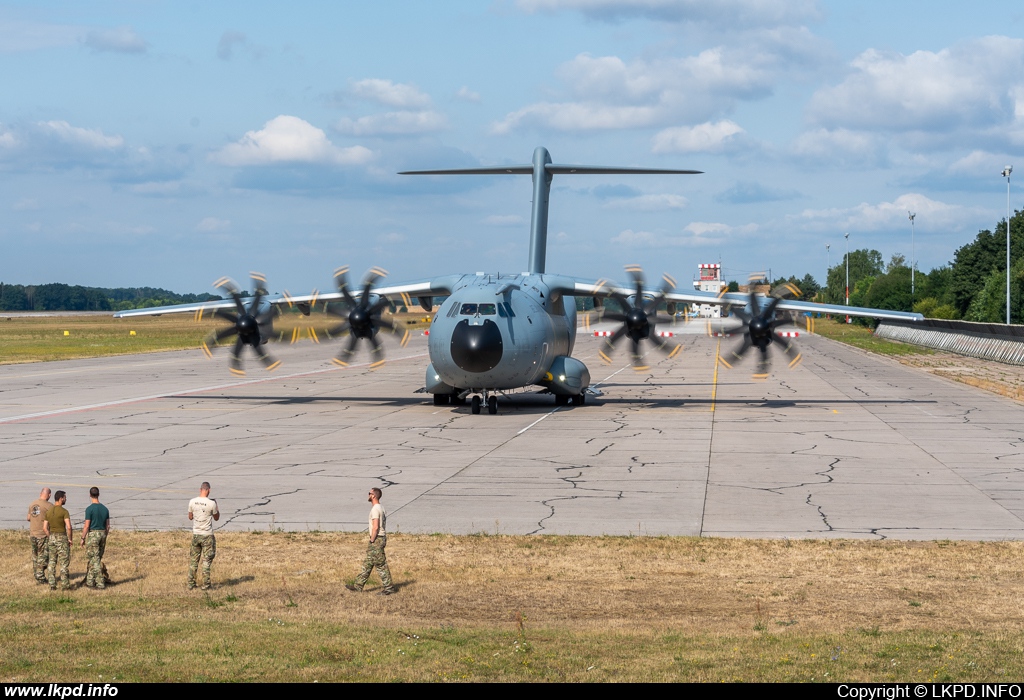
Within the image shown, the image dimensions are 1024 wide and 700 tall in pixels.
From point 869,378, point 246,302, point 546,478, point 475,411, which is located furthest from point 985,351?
point 546,478

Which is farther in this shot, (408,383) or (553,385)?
(408,383)

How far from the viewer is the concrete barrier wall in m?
56.6

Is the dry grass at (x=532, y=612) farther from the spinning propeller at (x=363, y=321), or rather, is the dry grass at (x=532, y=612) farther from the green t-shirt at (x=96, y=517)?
the spinning propeller at (x=363, y=321)

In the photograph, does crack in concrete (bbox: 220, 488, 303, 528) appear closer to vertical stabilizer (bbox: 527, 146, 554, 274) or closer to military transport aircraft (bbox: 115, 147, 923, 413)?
military transport aircraft (bbox: 115, 147, 923, 413)

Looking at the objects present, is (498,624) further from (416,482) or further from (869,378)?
(869,378)

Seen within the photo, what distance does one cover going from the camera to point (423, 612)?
37.8 ft

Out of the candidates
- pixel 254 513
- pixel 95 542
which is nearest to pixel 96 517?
pixel 95 542

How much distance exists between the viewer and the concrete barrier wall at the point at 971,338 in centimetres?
5662

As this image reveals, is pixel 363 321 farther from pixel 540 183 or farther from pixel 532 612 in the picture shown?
pixel 532 612

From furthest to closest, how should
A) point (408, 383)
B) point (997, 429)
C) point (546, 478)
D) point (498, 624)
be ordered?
point (408, 383), point (997, 429), point (546, 478), point (498, 624)

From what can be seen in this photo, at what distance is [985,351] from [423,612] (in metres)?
58.3

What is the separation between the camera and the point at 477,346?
2853 cm

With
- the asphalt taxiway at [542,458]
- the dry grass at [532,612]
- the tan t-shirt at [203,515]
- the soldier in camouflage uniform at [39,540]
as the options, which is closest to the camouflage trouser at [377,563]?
the dry grass at [532,612]

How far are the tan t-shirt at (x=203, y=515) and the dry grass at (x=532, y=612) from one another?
733 mm
